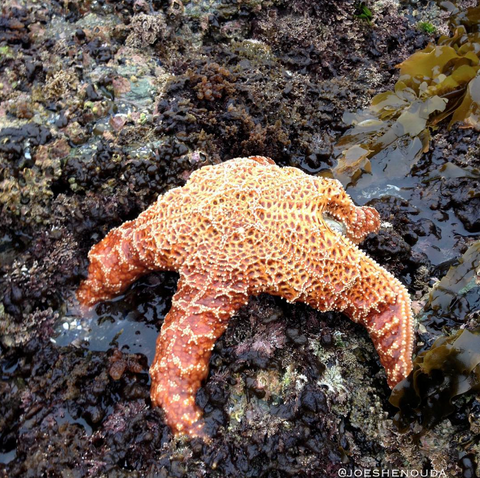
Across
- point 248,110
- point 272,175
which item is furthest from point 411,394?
point 248,110

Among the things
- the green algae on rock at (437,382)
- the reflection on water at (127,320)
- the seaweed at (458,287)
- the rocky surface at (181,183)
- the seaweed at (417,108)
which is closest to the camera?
the green algae on rock at (437,382)

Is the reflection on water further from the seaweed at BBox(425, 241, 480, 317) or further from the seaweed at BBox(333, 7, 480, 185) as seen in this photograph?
the seaweed at BBox(425, 241, 480, 317)

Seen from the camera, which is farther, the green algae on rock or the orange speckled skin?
the orange speckled skin

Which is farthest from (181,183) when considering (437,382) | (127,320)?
(437,382)

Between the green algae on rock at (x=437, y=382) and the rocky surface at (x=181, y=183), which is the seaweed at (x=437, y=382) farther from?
the rocky surface at (x=181, y=183)

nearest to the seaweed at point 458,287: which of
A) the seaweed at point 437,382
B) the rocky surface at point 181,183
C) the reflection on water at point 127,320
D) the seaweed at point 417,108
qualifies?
the rocky surface at point 181,183

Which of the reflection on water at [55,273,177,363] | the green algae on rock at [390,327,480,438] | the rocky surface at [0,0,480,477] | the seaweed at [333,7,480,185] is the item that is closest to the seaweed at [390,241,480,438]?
the green algae on rock at [390,327,480,438]
